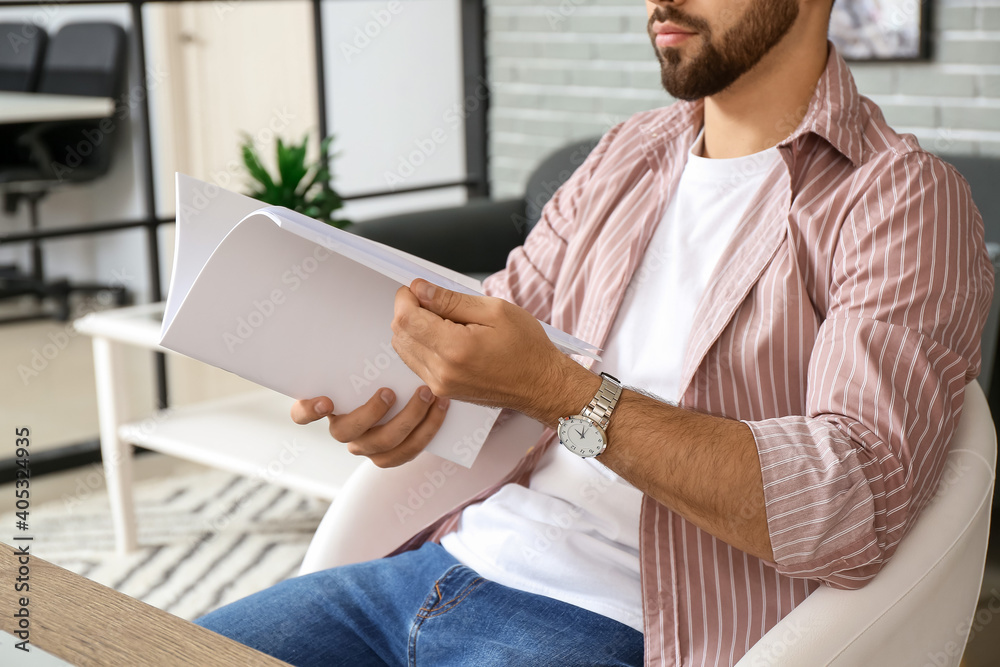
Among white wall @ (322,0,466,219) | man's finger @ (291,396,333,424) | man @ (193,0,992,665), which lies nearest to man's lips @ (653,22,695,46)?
man @ (193,0,992,665)

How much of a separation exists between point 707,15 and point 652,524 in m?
0.56

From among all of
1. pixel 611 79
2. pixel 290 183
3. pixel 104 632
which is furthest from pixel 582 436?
pixel 611 79

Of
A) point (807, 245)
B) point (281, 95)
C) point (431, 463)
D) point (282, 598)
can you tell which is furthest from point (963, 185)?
point (281, 95)

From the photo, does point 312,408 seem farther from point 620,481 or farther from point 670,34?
point 670,34

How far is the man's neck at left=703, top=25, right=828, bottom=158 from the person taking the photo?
3.75 feet

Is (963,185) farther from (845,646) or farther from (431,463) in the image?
(431,463)

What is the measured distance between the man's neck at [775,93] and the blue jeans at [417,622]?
564 mm

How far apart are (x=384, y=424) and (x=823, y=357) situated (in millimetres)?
429

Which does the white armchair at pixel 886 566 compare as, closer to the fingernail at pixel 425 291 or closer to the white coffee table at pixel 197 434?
the fingernail at pixel 425 291

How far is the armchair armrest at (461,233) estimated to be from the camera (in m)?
2.62

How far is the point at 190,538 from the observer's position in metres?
2.35

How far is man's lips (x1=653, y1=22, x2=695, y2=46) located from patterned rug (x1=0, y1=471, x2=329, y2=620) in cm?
140

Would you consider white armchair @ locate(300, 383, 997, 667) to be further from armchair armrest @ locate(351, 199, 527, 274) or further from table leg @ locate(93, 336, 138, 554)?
armchair armrest @ locate(351, 199, 527, 274)

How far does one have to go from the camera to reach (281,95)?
464 cm
